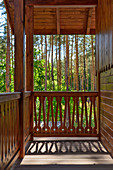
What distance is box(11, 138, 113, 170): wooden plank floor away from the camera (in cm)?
267

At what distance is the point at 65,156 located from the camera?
304 cm

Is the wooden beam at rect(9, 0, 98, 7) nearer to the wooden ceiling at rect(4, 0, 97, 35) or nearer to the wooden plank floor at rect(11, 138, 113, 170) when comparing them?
the wooden ceiling at rect(4, 0, 97, 35)

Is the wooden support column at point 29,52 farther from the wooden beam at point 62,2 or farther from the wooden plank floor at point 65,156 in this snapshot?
the wooden plank floor at point 65,156

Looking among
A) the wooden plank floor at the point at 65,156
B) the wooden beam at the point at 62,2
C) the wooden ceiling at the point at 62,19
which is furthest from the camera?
the wooden ceiling at the point at 62,19

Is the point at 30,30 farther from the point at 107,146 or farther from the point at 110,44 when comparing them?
the point at 107,146

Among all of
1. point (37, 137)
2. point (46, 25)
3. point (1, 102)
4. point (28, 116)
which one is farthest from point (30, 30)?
point (1, 102)

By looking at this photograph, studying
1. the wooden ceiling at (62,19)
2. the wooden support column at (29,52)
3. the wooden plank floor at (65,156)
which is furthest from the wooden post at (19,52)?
the wooden ceiling at (62,19)

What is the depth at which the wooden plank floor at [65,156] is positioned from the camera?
2670 mm

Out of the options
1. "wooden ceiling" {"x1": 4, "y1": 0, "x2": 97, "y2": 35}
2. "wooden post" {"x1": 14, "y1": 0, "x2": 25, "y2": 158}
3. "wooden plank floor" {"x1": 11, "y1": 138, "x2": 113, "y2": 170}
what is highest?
"wooden ceiling" {"x1": 4, "y1": 0, "x2": 97, "y2": 35}

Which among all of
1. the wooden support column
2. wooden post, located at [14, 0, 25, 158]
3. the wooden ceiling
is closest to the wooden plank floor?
wooden post, located at [14, 0, 25, 158]

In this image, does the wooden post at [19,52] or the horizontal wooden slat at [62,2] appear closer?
the wooden post at [19,52]

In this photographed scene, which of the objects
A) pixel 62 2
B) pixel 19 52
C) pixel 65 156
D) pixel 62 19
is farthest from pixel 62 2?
pixel 65 156

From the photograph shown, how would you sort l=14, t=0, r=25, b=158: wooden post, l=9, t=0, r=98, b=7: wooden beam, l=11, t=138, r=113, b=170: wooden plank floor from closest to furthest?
l=11, t=138, r=113, b=170: wooden plank floor < l=14, t=0, r=25, b=158: wooden post < l=9, t=0, r=98, b=7: wooden beam

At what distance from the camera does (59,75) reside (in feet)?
27.7
